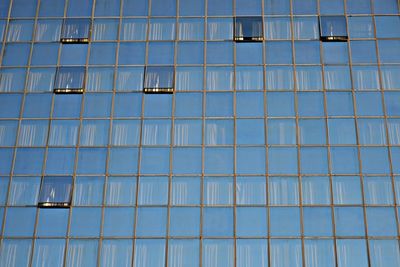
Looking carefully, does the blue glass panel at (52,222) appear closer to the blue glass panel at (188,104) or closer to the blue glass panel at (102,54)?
the blue glass panel at (188,104)

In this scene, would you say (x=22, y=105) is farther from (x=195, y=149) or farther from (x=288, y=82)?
(x=288, y=82)

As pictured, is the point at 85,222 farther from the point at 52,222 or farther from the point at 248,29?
the point at 248,29

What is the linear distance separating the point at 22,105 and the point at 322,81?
49.9 feet

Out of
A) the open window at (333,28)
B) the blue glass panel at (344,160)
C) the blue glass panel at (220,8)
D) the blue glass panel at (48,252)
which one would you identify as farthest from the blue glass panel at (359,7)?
the blue glass panel at (48,252)

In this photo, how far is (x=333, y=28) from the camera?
35.1 metres

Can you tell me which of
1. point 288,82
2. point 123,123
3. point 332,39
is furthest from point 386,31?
point 123,123

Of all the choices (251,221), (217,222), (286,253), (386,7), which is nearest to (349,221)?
(286,253)

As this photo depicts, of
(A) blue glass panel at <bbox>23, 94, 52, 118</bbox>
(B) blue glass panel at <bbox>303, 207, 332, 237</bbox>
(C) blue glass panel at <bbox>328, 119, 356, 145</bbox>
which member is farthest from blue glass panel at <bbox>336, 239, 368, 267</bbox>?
(A) blue glass panel at <bbox>23, 94, 52, 118</bbox>

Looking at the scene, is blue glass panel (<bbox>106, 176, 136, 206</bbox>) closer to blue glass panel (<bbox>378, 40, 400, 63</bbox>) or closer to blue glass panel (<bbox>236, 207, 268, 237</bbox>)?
blue glass panel (<bbox>236, 207, 268, 237</bbox>)

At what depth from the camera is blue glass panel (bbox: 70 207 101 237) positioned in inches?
1233

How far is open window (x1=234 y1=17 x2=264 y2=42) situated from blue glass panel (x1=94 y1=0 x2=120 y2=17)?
652 cm

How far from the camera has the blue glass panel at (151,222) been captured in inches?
1227

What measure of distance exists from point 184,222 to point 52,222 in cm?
621

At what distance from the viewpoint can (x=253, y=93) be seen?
33875 millimetres
